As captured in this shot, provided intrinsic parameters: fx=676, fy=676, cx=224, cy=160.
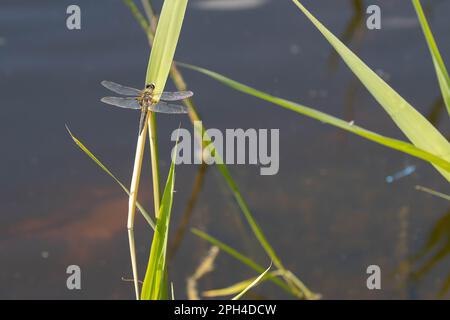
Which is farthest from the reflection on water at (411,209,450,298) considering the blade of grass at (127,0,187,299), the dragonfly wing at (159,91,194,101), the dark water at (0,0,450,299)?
the blade of grass at (127,0,187,299)

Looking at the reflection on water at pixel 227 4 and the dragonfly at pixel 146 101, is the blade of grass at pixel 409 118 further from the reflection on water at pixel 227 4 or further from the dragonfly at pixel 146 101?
the reflection on water at pixel 227 4

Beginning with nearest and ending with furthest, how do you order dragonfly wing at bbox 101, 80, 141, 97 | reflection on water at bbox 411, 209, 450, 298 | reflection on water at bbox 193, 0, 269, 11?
dragonfly wing at bbox 101, 80, 141, 97, reflection on water at bbox 411, 209, 450, 298, reflection on water at bbox 193, 0, 269, 11

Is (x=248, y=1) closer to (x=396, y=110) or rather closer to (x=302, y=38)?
(x=302, y=38)

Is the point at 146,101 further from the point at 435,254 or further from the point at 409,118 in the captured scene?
the point at 435,254

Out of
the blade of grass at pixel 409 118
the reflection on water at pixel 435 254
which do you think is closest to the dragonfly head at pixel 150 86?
the blade of grass at pixel 409 118

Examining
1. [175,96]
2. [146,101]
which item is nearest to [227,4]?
[175,96]

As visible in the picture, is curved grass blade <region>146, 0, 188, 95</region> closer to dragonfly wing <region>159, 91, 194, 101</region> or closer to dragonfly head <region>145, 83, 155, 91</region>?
dragonfly head <region>145, 83, 155, 91</region>
